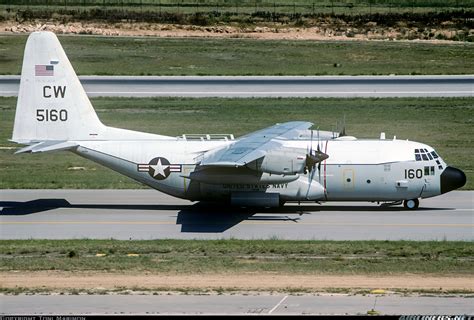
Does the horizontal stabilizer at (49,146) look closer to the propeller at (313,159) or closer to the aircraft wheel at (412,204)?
the propeller at (313,159)

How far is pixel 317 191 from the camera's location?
37125 mm

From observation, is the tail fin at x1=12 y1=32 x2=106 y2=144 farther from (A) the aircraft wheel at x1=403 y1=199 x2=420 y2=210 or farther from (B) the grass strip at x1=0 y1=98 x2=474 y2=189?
(A) the aircraft wheel at x1=403 y1=199 x2=420 y2=210

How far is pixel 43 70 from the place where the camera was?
38.1 meters

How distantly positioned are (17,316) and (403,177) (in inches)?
786

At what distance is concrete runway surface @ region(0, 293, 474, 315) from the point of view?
22.5 metres

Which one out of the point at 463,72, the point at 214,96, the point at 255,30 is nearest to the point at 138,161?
the point at 214,96

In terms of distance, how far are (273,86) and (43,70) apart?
35605mm

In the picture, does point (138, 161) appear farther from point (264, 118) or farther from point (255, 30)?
point (255, 30)

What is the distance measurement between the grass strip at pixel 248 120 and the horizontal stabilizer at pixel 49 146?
6409mm

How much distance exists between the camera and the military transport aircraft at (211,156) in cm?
3712

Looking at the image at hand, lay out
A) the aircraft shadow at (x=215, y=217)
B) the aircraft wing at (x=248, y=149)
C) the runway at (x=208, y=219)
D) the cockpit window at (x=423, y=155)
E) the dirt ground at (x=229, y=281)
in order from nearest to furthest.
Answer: the dirt ground at (x=229, y=281) → the aircraft wing at (x=248, y=149) → the runway at (x=208, y=219) → the aircraft shadow at (x=215, y=217) → the cockpit window at (x=423, y=155)

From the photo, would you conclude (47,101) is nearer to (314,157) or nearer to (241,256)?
(314,157)

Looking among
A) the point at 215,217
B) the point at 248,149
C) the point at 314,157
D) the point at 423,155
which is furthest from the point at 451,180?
the point at 215,217

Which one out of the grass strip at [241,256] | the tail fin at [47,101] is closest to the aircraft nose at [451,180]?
the grass strip at [241,256]
